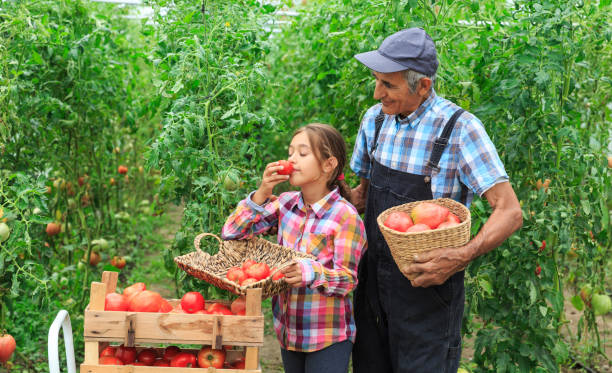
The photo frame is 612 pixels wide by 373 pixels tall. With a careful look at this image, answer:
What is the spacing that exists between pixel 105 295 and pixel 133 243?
385cm

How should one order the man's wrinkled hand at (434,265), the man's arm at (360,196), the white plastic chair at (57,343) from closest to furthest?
the white plastic chair at (57,343), the man's wrinkled hand at (434,265), the man's arm at (360,196)

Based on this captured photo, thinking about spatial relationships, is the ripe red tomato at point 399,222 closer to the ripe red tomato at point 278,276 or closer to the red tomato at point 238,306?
the ripe red tomato at point 278,276

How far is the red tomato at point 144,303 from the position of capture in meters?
1.88

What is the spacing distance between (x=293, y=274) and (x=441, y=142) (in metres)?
0.58

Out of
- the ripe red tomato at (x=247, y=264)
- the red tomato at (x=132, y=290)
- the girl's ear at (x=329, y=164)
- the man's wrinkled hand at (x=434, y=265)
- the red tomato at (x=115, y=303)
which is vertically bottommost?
the red tomato at (x=132, y=290)

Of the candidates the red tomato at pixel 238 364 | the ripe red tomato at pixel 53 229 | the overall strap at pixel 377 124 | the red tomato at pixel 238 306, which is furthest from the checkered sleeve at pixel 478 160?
the ripe red tomato at pixel 53 229

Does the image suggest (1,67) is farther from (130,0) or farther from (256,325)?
(130,0)

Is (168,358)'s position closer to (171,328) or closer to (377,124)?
(171,328)

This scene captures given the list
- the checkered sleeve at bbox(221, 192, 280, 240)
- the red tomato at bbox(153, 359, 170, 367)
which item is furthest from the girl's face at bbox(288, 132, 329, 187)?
the red tomato at bbox(153, 359, 170, 367)

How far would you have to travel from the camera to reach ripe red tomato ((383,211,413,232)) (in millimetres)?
1806

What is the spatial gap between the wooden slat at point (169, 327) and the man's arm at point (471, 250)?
1.55 ft

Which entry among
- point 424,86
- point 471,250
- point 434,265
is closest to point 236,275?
point 434,265

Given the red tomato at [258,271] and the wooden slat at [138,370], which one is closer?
the wooden slat at [138,370]

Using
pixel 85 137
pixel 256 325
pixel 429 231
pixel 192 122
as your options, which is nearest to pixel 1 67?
pixel 192 122
